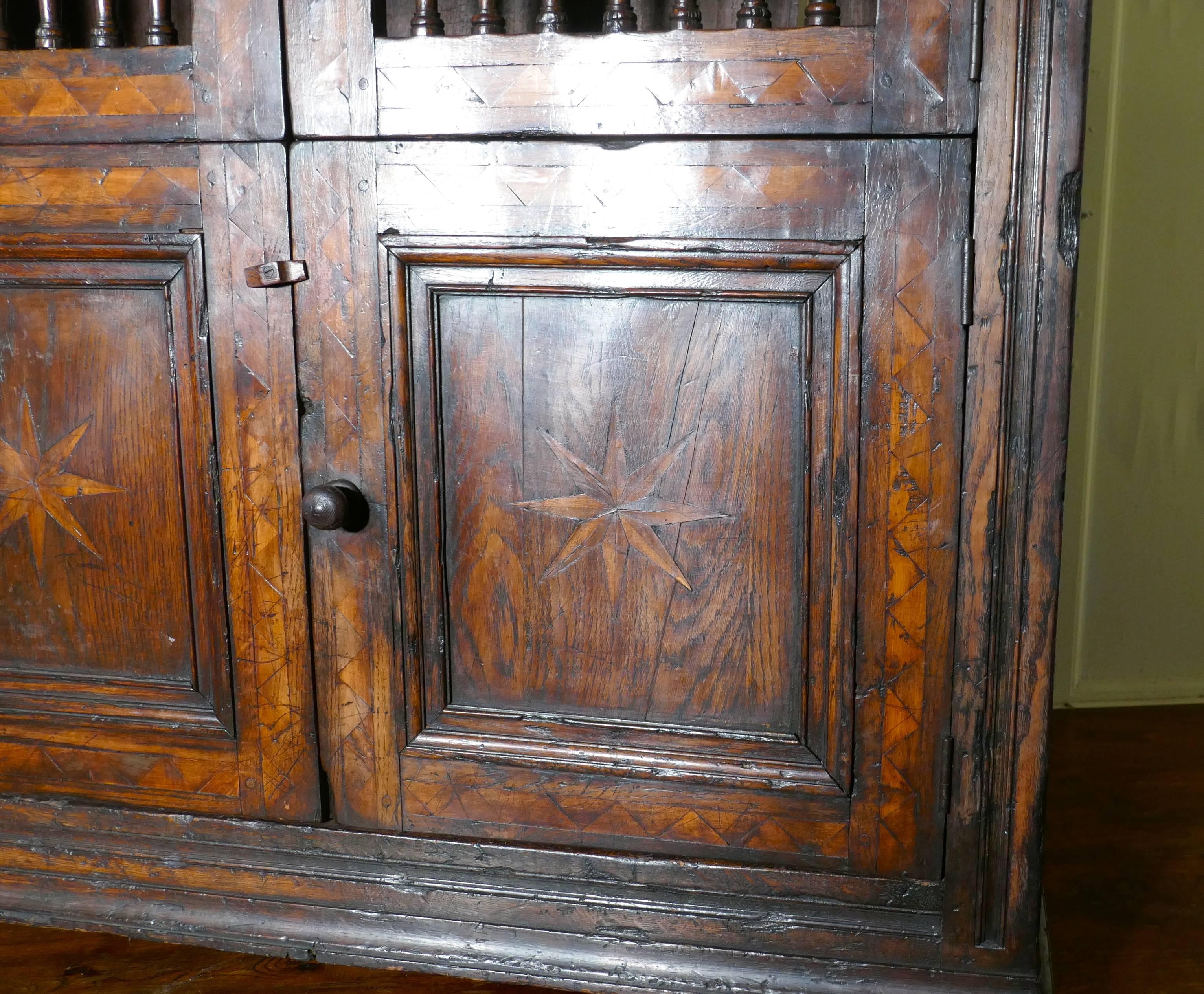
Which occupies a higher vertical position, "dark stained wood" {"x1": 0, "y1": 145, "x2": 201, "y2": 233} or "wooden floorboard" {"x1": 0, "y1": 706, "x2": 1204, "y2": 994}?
"dark stained wood" {"x1": 0, "y1": 145, "x2": 201, "y2": 233}

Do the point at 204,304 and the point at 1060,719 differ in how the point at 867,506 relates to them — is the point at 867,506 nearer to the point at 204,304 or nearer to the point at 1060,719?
the point at 204,304

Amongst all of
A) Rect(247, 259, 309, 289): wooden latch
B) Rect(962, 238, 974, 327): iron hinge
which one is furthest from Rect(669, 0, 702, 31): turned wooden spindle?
Rect(247, 259, 309, 289): wooden latch

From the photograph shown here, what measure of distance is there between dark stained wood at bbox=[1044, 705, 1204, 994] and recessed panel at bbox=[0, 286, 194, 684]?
106 cm

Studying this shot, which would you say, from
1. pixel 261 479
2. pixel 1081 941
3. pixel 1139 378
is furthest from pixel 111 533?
pixel 1139 378

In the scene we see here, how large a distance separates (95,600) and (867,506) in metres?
0.86

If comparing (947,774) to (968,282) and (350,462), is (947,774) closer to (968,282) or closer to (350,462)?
(968,282)

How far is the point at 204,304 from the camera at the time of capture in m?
1.20

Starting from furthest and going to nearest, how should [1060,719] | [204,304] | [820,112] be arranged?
1. [1060,719]
2. [204,304]
3. [820,112]

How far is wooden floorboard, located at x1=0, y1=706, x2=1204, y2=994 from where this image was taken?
49.1 inches

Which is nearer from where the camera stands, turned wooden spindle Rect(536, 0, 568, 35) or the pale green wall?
turned wooden spindle Rect(536, 0, 568, 35)

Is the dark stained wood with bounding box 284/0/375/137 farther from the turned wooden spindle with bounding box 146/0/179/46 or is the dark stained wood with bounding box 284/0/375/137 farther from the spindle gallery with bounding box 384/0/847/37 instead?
the turned wooden spindle with bounding box 146/0/179/46

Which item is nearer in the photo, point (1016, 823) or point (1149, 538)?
point (1016, 823)

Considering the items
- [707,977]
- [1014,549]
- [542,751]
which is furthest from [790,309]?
[707,977]

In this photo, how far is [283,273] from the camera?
46.1 inches
